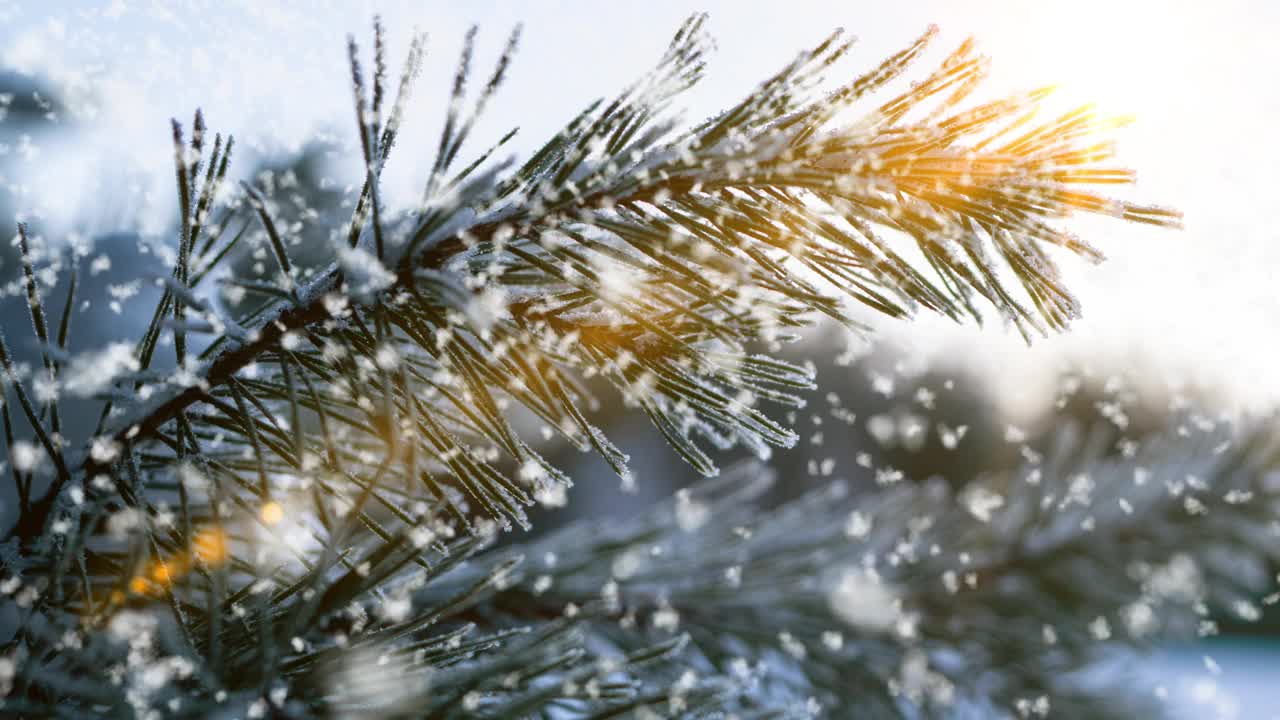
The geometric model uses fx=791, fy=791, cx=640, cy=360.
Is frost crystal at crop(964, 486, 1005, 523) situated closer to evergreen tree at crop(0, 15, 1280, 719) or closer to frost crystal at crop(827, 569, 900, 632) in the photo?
frost crystal at crop(827, 569, 900, 632)

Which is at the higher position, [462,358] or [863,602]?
[462,358]

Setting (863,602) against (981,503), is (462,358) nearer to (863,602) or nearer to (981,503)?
(863,602)

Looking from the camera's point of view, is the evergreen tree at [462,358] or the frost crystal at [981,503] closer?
the evergreen tree at [462,358]

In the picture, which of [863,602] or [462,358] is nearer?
[462,358]

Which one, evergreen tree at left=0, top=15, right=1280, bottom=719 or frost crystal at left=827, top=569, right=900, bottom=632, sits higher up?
evergreen tree at left=0, top=15, right=1280, bottom=719

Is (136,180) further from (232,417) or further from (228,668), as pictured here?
(228,668)

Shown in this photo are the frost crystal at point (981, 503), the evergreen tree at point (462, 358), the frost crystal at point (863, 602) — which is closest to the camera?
the evergreen tree at point (462, 358)

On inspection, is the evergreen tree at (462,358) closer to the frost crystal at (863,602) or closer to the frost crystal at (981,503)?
the frost crystal at (863,602)

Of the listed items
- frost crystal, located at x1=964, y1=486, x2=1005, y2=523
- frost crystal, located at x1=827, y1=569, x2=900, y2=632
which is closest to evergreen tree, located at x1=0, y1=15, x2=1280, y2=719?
frost crystal, located at x1=827, y1=569, x2=900, y2=632

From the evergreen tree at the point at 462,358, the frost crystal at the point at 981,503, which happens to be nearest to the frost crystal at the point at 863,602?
the frost crystal at the point at 981,503

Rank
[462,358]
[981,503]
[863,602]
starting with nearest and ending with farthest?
[462,358] → [863,602] → [981,503]

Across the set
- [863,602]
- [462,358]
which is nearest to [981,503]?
[863,602]

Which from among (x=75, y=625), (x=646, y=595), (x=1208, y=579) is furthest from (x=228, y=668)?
(x=1208, y=579)
